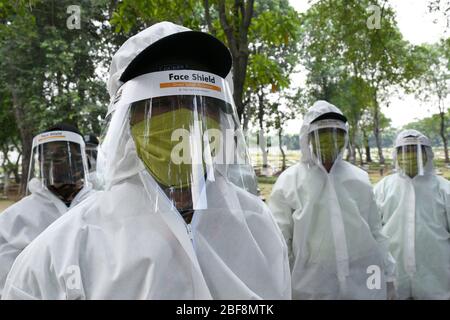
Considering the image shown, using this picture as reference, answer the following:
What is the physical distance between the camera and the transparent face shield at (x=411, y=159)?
4.28 m

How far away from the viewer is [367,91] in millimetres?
6074

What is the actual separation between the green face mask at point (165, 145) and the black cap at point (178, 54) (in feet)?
0.47

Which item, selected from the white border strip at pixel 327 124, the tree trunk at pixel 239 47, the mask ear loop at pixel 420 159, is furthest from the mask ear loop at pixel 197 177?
the mask ear loop at pixel 420 159

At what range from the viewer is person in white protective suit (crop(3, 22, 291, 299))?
1140mm

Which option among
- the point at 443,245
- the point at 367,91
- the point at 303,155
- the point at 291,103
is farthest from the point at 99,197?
the point at 291,103

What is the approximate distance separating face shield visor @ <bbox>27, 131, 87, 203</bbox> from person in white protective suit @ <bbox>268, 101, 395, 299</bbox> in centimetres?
154

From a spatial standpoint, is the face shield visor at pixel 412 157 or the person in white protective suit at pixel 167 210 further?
the face shield visor at pixel 412 157

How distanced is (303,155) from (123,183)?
2.58 metres

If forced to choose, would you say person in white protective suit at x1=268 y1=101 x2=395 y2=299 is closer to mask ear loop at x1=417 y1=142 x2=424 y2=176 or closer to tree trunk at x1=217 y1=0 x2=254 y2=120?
tree trunk at x1=217 y1=0 x2=254 y2=120

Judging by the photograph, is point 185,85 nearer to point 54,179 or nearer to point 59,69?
point 54,179

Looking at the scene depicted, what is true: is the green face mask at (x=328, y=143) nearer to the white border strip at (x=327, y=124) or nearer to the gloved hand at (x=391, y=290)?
the white border strip at (x=327, y=124)

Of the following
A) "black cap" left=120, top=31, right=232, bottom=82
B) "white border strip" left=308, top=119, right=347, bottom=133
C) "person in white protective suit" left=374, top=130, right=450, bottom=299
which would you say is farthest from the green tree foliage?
"black cap" left=120, top=31, right=232, bottom=82
